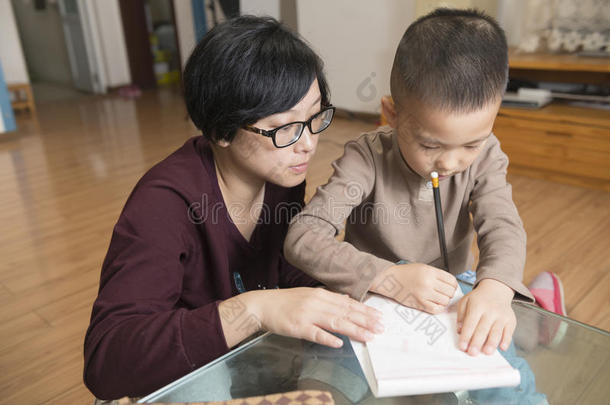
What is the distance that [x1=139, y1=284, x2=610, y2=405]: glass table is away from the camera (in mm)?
550

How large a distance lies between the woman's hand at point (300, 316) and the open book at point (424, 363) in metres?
0.02

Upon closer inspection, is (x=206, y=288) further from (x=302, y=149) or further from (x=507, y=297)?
(x=507, y=297)

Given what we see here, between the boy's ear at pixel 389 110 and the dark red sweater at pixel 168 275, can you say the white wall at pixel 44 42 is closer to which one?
the dark red sweater at pixel 168 275

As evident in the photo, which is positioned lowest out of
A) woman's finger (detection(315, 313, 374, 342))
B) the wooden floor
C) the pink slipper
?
the wooden floor

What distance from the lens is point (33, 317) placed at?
1529 mm

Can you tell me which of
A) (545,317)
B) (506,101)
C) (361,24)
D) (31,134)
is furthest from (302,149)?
(31,134)

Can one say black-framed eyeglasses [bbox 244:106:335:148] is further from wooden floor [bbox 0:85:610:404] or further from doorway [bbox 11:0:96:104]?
doorway [bbox 11:0:96:104]

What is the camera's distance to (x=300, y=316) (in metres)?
0.58

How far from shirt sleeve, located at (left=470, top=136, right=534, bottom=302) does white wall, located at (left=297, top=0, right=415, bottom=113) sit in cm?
232

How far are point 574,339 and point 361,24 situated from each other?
2.97 m

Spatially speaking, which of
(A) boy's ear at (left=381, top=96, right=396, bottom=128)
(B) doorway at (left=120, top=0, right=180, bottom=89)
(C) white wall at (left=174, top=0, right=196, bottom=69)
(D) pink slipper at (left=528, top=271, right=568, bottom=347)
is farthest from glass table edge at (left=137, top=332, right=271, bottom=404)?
(B) doorway at (left=120, top=0, right=180, bottom=89)

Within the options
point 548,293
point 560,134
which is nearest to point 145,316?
point 548,293

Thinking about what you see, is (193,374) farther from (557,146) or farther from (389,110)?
(557,146)

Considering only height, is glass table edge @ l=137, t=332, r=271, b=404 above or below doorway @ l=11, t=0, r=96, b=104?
above
